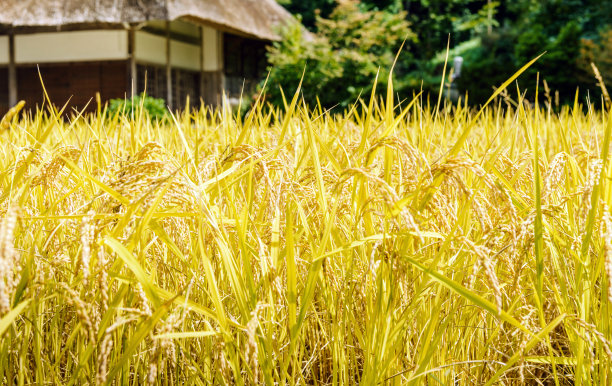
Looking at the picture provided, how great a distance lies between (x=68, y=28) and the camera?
40.0 ft

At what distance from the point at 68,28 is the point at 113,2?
1.48 m

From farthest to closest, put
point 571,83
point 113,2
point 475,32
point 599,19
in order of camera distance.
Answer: point 475,32 < point 599,19 < point 571,83 < point 113,2

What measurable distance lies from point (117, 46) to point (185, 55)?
1.95 m

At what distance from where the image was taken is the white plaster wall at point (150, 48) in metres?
12.2

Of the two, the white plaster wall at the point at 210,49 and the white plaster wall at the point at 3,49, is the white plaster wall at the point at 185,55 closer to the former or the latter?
the white plaster wall at the point at 210,49

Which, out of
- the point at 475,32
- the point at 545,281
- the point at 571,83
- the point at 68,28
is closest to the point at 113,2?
the point at 68,28

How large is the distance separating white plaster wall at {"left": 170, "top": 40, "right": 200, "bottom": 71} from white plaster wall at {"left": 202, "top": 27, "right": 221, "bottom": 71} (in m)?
0.18

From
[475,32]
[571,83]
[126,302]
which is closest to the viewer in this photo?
[126,302]

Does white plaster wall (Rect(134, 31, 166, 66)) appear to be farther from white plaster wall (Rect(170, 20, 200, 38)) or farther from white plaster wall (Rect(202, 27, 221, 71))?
white plaster wall (Rect(202, 27, 221, 71))

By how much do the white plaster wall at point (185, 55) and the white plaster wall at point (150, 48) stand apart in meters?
0.25

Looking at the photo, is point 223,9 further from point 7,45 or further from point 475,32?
point 475,32

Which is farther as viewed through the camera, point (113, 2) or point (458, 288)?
point (113, 2)

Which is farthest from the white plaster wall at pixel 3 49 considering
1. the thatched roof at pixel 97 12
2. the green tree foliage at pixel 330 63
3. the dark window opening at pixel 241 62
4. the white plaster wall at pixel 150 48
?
the green tree foliage at pixel 330 63

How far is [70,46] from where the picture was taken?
40.8ft
